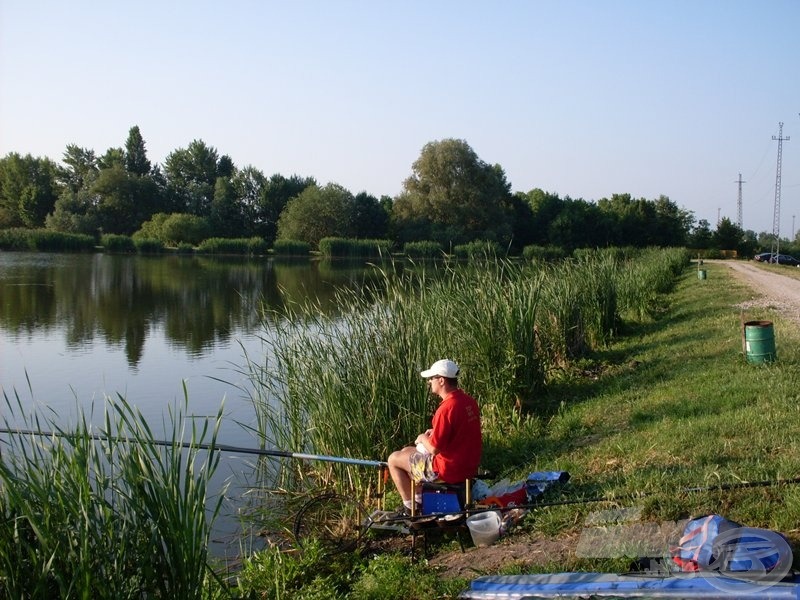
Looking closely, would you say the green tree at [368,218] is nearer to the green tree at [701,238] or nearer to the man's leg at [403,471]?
the green tree at [701,238]

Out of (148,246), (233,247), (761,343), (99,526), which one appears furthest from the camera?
(233,247)

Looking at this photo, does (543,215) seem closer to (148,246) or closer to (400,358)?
(148,246)

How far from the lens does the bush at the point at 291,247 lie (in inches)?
2092

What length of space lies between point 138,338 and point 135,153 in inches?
2760

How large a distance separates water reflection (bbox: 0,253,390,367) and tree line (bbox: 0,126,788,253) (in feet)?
67.8

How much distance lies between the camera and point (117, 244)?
52.9 meters

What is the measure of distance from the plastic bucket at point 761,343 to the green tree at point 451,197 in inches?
1981

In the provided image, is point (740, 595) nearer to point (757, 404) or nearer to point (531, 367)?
point (757, 404)

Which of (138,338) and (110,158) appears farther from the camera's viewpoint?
(110,158)

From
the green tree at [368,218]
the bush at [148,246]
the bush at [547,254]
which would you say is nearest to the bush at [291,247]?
the bush at [148,246]

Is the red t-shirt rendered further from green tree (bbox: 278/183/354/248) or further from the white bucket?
green tree (bbox: 278/183/354/248)

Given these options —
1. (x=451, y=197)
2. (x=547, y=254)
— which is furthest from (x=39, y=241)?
(x=547, y=254)

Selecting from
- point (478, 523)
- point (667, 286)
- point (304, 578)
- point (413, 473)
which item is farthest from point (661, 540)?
point (667, 286)

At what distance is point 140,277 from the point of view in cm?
3281
